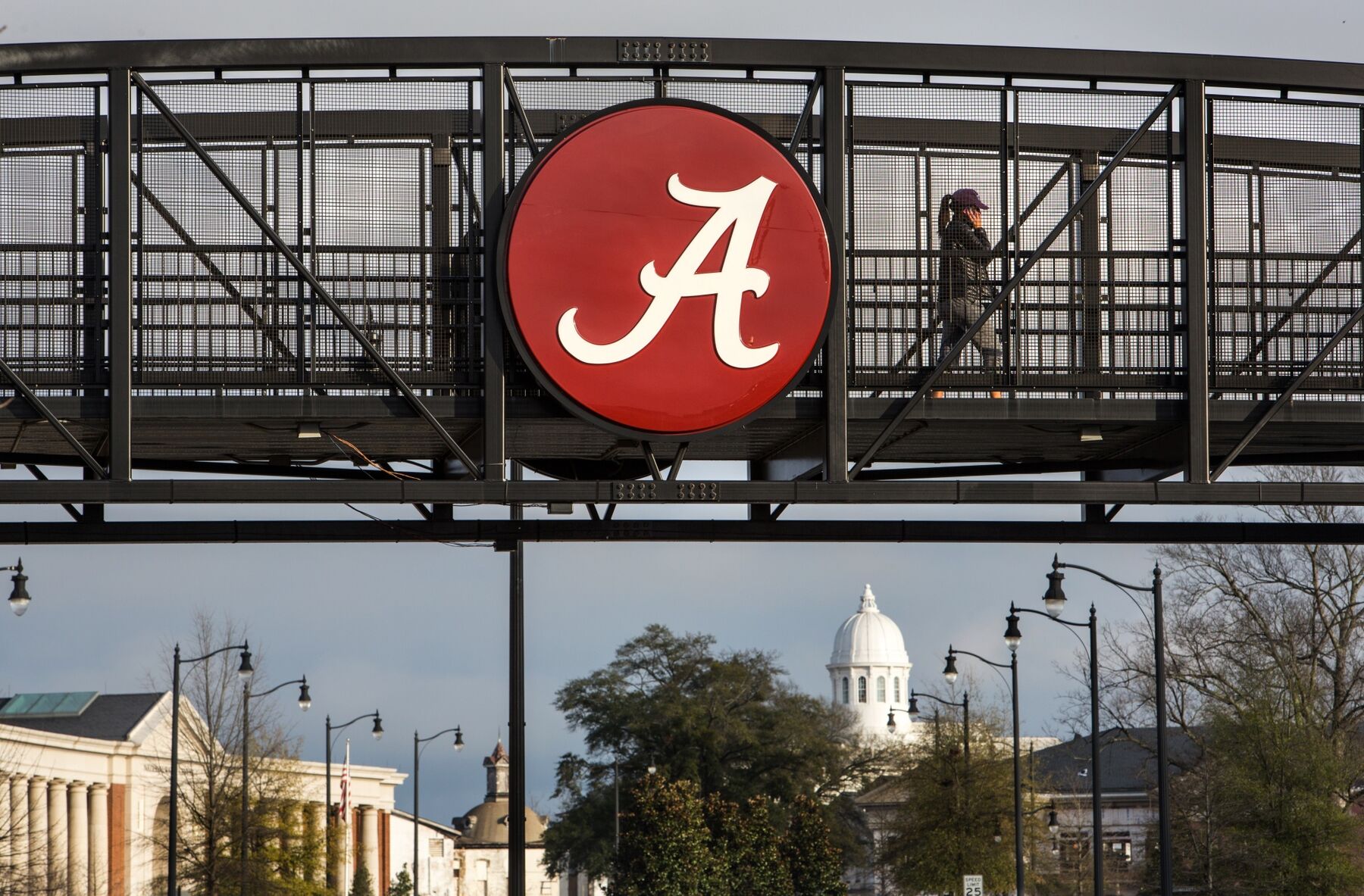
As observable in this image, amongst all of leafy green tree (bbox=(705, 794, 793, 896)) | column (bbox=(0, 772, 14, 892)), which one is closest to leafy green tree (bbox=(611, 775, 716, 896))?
leafy green tree (bbox=(705, 794, 793, 896))

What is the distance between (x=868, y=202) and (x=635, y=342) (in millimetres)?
2637

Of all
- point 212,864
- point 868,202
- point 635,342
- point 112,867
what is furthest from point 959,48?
point 112,867

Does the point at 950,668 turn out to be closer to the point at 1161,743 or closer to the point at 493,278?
the point at 1161,743

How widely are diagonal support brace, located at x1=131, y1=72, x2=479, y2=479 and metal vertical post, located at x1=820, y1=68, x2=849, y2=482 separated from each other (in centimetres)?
284

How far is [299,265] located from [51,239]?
2446mm

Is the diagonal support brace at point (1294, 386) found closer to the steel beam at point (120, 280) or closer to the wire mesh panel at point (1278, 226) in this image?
the wire mesh panel at point (1278, 226)

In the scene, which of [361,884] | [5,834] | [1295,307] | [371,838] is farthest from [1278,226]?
[371,838]

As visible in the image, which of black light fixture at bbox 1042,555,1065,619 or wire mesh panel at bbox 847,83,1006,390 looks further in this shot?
black light fixture at bbox 1042,555,1065,619

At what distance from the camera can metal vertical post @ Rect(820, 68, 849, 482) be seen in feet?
46.8

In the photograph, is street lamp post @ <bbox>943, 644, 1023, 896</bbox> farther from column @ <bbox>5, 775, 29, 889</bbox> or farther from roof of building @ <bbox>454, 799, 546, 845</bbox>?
roof of building @ <bbox>454, 799, 546, 845</bbox>

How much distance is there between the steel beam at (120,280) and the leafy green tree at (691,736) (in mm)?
66805

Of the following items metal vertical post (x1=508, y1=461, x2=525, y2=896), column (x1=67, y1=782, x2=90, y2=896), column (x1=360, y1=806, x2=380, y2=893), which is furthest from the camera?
column (x1=360, y1=806, x2=380, y2=893)

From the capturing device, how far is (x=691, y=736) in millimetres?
80812

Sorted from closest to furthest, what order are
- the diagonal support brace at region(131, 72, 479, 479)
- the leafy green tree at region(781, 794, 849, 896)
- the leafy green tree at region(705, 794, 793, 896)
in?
the diagonal support brace at region(131, 72, 479, 479)
the leafy green tree at region(705, 794, 793, 896)
the leafy green tree at region(781, 794, 849, 896)
